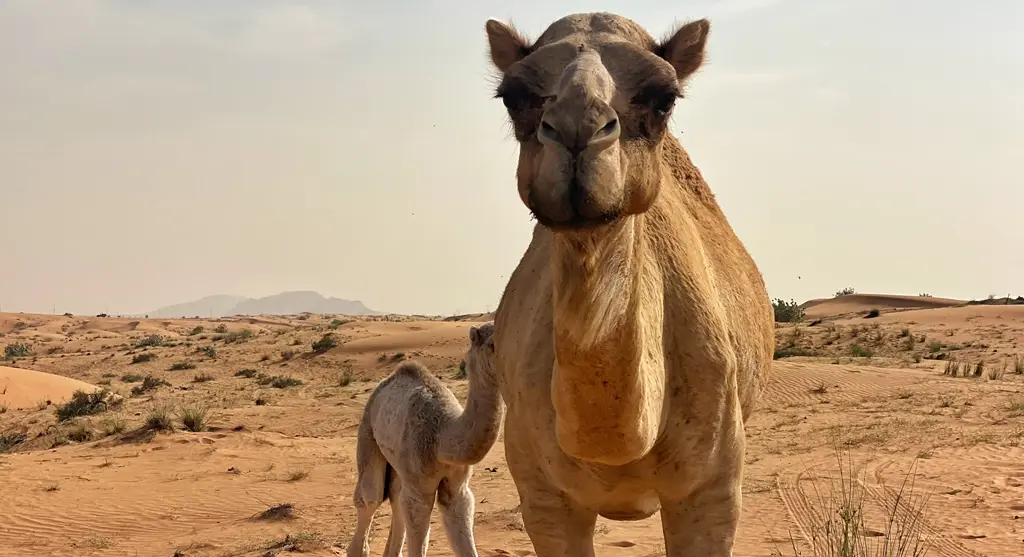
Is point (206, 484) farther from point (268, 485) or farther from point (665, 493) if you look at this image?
point (665, 493)

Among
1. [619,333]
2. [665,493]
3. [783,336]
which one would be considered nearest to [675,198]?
[665,493]

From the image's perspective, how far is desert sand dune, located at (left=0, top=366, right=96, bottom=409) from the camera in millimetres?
22625

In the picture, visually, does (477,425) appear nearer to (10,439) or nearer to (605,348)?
(605,348)

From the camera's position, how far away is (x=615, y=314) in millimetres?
2727

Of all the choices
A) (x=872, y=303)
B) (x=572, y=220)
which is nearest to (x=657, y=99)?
(x=572, y=220)

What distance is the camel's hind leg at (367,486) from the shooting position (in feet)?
26.2

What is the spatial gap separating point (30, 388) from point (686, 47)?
2461 centimetres

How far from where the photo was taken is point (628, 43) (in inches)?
109

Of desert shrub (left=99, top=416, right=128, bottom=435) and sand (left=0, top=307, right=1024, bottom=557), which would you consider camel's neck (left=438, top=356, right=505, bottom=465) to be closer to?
sand (left=0, top=307, right=1024, bottom=557)

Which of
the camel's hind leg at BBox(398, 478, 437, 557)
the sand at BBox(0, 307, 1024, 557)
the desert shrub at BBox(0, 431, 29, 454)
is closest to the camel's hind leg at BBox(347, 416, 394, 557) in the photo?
the camel's hind leg at BBox(398, 478, 437, 557)

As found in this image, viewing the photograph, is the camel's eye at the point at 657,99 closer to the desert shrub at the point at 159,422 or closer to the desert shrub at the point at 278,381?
the desert shrub at the point at 159,422

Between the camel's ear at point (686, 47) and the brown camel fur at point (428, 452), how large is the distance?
13.4ft

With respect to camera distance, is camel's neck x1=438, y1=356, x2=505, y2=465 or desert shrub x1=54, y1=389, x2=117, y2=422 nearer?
camel's neck x1=438, y1=356, x2=505, y2=465

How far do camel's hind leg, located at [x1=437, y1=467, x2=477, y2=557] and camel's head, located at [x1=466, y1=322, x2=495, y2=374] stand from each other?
0.96 m
